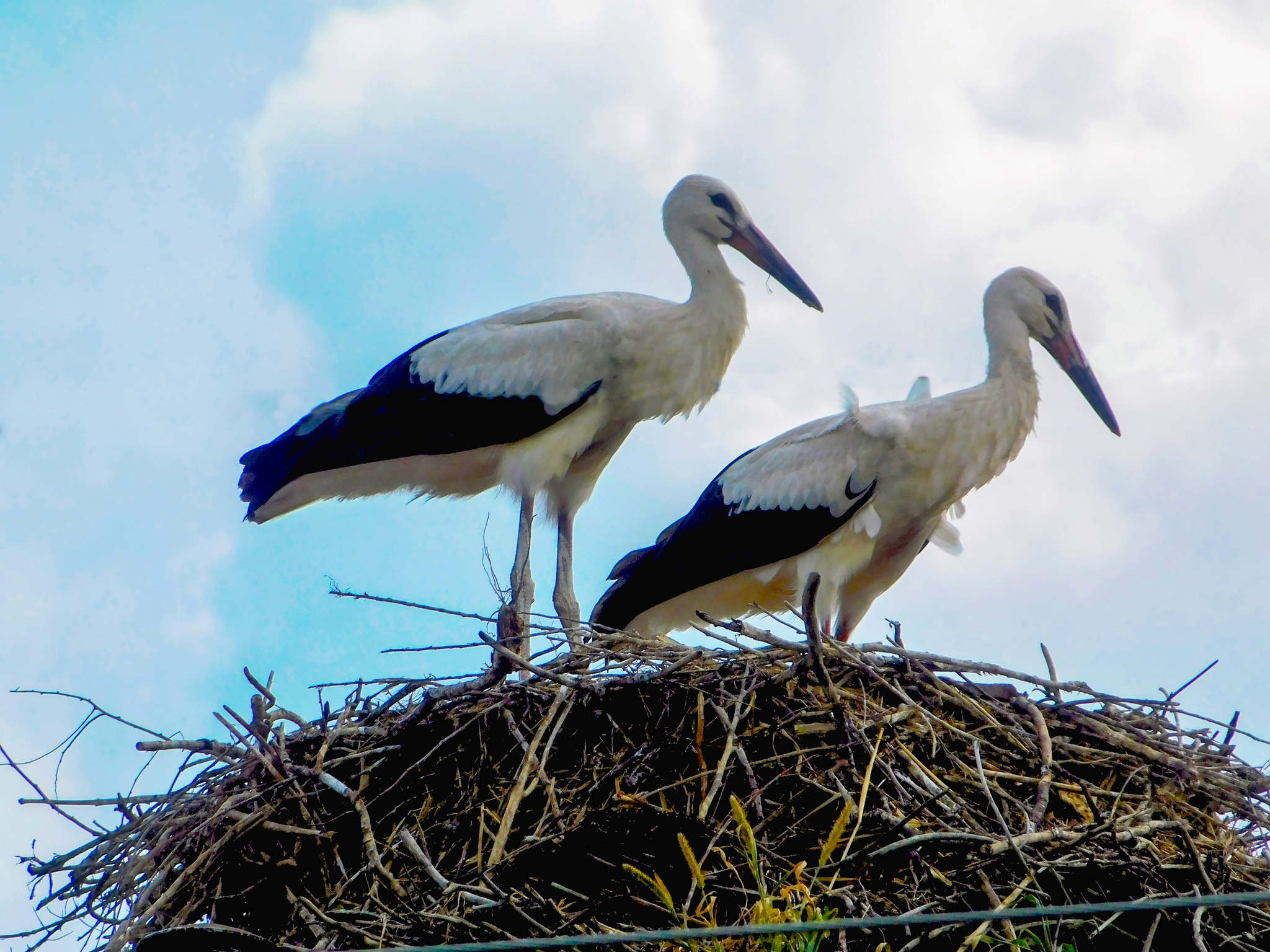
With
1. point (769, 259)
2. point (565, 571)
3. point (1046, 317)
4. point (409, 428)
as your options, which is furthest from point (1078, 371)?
point (409, 428)

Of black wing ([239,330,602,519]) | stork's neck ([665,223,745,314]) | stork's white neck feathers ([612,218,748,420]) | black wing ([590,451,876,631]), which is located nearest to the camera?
black wing ([590,451,876,631])

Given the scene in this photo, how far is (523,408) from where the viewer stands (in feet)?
17.3

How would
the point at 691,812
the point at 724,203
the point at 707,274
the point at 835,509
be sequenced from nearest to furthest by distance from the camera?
the point at 691,812, the point at 835,509, the point at 707,274, the point at 724,203

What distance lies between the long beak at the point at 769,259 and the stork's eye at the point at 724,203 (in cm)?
7

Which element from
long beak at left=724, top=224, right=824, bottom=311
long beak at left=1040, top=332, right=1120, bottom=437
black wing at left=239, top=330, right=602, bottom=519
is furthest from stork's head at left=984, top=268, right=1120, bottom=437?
black wing at left=239, top=330, right=602, bottom=519

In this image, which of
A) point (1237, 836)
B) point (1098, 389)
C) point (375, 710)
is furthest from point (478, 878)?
point (1098, 389)

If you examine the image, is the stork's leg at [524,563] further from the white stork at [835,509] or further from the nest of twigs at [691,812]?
the nest of twigs at [691,812]

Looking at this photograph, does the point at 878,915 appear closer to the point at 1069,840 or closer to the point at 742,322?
the point at 1069,840

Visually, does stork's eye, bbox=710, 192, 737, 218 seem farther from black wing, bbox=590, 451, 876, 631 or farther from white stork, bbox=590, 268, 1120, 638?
black wing, bbox=590, 451, 876, 631

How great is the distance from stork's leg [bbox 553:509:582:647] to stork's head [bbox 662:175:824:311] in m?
1.14

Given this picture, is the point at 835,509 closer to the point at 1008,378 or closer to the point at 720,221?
the point at 1008,378

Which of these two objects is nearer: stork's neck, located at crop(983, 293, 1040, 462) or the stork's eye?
stork's neck, located at crop(983, 293, 1040, 462)

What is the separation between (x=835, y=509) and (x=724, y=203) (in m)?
1.34

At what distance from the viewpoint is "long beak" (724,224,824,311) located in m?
5.78
